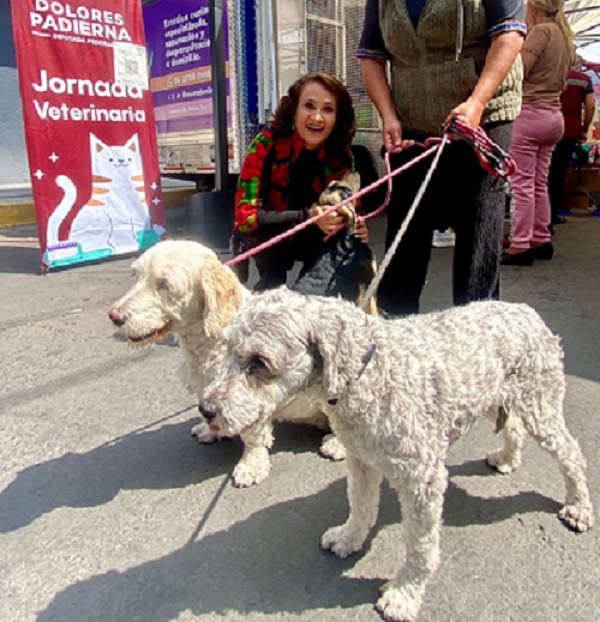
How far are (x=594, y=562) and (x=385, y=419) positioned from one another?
1069 millimetres

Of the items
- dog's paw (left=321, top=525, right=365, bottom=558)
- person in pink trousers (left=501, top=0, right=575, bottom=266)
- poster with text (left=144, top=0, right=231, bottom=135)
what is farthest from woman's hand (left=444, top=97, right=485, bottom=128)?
poster with text (left=144, top=0, right=231, bottom=135)

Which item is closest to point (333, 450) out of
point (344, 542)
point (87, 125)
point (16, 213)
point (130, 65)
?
point (344, 542)

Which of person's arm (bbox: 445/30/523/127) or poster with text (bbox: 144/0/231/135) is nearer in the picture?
person's arm (bbox: 445/30/523/127)

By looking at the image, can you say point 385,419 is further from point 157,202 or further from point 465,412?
point 157,202

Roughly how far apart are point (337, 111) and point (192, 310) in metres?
1.55

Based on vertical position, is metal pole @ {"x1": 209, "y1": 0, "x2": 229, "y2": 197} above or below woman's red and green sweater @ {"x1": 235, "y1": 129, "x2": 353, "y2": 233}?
above

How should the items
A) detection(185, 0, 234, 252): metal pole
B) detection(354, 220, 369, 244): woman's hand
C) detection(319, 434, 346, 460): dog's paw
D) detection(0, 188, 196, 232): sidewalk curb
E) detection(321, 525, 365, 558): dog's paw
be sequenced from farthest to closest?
detection(0, 188, 196, 232): sidewalk curb < detection(185, 0, 234, 252): metal pole < detection(354, 220, 369, 244): woman's hand < detection(319, 434, 346, 460): dog's paw < detection(321, 525, 365, 558): dog's paw

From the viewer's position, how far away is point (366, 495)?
2152 millimetres

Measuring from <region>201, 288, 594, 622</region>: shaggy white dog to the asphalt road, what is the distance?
173mm

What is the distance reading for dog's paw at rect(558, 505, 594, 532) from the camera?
2284 mm

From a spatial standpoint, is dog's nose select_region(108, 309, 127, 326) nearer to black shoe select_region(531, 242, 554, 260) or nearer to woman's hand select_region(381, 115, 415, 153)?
woman's hand select_region(381, 115, 415, 153)

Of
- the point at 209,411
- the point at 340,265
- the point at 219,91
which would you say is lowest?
the point at 209,411

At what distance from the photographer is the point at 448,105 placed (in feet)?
9.48

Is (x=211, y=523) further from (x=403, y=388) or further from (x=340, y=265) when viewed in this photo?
(x=340, y=265)
